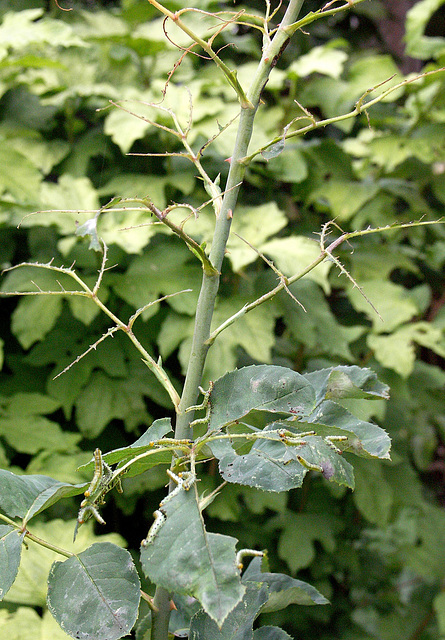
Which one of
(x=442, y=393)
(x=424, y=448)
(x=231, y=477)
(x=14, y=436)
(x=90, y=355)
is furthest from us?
(x=424, y=448)

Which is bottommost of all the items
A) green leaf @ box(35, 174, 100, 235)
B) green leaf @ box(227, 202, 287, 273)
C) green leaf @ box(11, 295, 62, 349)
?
green leaf @ box(11, 295, 62, 349)

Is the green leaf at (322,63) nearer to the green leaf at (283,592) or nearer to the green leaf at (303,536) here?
the green leaf at (303,536)

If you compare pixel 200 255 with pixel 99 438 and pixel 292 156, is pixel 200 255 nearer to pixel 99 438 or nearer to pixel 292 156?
pixel 99 438

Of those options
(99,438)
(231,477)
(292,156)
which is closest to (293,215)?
(292,156)

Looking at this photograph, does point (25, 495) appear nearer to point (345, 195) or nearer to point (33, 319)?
point (33, 319)

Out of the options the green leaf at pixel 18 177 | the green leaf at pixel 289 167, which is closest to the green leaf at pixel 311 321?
the green leaf at pixel 289 167

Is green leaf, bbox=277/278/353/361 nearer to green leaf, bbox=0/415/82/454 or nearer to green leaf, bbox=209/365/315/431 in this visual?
green leaf, bbox=0/415/82/454

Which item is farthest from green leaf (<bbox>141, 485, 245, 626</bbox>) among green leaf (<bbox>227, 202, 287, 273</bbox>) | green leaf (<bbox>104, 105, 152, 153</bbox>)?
green leaf (<bbox>104, 105, 152, 153</bbox>)
